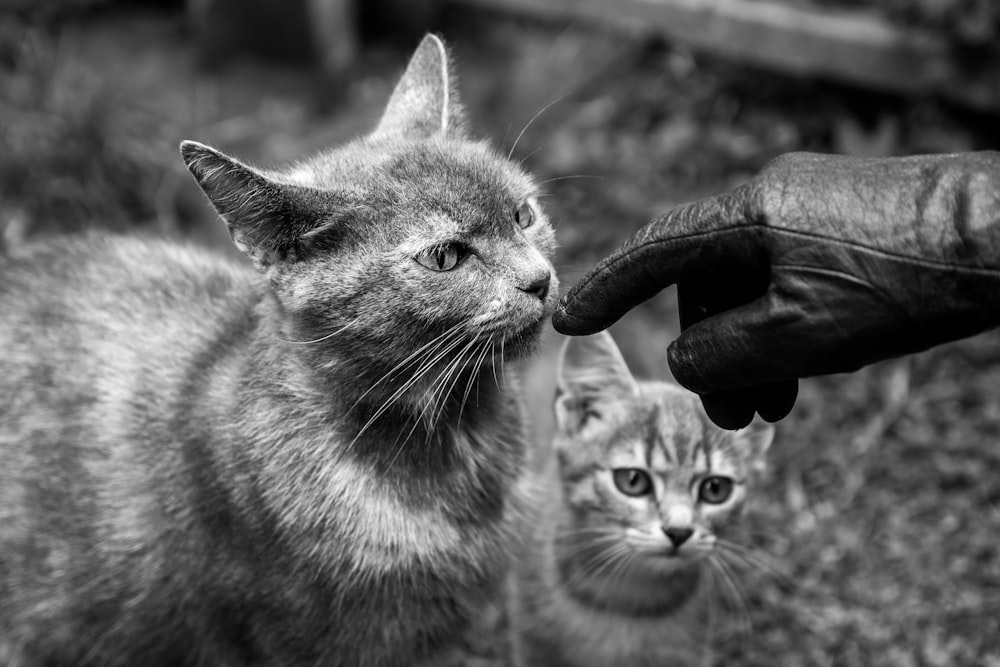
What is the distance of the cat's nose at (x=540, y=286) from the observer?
111 inches

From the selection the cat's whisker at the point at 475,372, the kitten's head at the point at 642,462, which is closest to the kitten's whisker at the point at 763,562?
the kitten's head at the point at 642,462

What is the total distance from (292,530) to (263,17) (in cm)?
481

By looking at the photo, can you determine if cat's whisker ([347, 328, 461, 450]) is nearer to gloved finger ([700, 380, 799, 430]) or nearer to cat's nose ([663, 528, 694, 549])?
gloved finger ([700, 380, 799, 430])

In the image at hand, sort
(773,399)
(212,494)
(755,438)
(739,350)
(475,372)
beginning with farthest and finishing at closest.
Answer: (755,438) → (212,494) → (475,372) → (773,399) → (739,350)

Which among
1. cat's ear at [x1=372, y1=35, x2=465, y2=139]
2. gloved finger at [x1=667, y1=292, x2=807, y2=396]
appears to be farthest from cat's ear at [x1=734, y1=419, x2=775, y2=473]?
cat's ear at [x1=372, y1=35, x2=465, y2=139]

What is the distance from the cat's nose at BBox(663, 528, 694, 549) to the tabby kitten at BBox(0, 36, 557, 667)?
0.52 meters

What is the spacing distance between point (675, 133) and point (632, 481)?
3.12m

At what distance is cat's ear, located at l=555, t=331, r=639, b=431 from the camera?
3.81 metres

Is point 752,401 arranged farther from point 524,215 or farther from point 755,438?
point 755,438

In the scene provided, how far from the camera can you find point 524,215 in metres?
3.14

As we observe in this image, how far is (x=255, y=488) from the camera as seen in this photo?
304 centimetres

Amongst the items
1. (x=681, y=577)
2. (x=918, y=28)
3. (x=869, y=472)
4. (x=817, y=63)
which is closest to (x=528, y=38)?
(x=817, y=63)

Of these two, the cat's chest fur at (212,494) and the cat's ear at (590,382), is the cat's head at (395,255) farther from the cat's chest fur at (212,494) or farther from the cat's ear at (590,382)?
the cat's ear at (590,382)

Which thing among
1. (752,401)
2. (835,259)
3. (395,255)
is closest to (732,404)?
(752,401)
